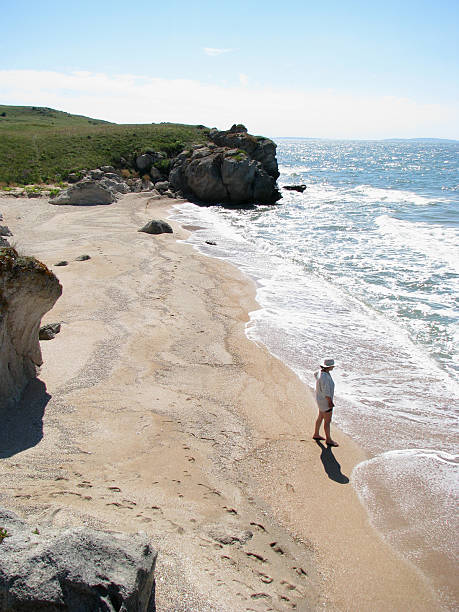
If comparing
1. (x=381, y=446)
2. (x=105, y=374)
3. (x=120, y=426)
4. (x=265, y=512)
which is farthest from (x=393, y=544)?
(x=105, y=374)

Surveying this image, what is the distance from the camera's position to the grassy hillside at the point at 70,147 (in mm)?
41250

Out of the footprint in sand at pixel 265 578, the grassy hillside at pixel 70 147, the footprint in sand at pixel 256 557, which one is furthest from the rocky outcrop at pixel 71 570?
the grassy hillside at pixel 70 147

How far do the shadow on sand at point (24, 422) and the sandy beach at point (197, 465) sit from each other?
0.03m

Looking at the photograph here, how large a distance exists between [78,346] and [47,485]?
16.2 ft

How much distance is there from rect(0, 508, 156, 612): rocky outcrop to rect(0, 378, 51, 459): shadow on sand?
9.32ft

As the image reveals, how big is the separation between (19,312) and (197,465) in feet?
12.7

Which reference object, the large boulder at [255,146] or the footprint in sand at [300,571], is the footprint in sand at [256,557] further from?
the large boulder at [255,146]

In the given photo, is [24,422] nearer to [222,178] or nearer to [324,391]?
[324,391]

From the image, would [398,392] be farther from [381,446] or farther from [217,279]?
[217,279]

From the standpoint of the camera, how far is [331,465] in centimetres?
761

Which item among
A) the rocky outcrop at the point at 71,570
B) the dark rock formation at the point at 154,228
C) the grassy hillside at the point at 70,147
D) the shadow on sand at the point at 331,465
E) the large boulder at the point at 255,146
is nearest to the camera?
the rocky outcrop at the point at 71,570

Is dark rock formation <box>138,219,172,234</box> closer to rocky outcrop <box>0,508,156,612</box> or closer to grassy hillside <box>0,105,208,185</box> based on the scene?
grassy hillside <box>0,105,208,185</box>

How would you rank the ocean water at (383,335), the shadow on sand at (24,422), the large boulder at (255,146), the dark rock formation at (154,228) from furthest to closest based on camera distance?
the large boulder at (255,146) < the dark rock formation at (154,228) < the ocean water at (383,335) < the shadow on sand at (24,422)

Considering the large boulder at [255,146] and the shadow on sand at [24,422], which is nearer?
the shadow on sand at [24,422]
